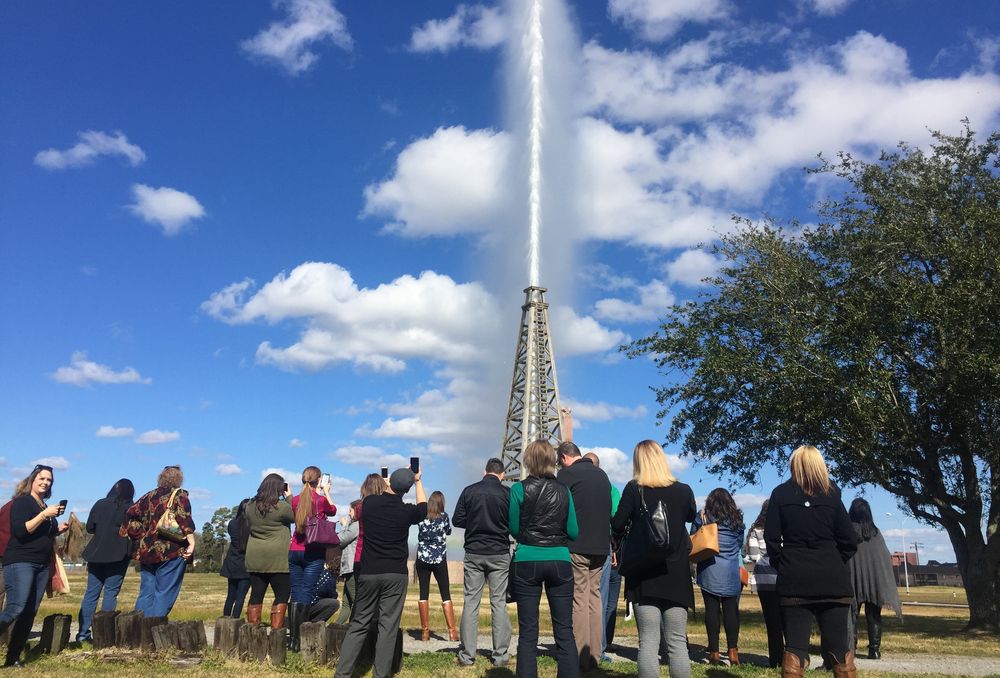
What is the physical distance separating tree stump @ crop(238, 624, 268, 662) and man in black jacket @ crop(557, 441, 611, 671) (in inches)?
133

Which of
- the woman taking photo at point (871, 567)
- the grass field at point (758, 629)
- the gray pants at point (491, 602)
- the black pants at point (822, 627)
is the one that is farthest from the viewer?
the grass field at point (758, 629)

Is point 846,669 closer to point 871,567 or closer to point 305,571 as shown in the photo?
point 871,567

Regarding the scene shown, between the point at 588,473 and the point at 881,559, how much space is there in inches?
186

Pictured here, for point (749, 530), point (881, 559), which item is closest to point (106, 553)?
point (749, 530)

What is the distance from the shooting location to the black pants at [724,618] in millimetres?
9375

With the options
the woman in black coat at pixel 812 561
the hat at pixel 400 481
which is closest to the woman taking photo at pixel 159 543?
the hat at pixel 400 481

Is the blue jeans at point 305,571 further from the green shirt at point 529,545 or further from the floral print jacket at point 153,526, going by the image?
the green shirt at point 529,545

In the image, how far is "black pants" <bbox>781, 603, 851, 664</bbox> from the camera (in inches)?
233

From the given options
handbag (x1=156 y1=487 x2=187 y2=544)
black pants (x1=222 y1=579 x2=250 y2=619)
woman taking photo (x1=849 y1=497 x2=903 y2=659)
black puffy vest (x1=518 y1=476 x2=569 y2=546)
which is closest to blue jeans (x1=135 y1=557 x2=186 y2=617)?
handbag (x1=156 y1=487 x2=187 y2=544)

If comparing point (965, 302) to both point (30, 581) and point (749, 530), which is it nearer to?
point (749, 530)

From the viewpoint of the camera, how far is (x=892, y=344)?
16.7 metres

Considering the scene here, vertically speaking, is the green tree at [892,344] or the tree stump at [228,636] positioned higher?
the green tree at [892,344]

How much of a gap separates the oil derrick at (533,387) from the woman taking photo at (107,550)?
32929 millimetres

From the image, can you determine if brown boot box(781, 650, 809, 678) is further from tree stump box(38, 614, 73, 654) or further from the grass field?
tree stump box(38, 614, 73, 654)
